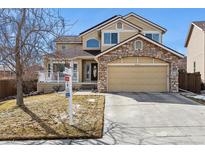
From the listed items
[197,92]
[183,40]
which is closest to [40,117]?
[197,92]

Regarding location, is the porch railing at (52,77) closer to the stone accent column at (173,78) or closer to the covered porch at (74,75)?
the covered porch at (74,75)

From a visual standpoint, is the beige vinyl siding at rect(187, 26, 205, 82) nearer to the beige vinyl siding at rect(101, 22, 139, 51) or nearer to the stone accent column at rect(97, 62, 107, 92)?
the beige vinyl siding at rect(101, 22, 139, 51)

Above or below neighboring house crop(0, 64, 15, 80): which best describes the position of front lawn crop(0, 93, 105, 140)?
below

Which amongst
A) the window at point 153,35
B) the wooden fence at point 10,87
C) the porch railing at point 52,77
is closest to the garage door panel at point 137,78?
the porch railing at point 52,77

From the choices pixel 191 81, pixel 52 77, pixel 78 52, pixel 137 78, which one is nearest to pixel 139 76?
pixel 137 78

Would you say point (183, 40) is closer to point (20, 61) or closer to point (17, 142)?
point (20, 61)

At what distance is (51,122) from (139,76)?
36.6 feet

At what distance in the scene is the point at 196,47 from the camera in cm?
2761

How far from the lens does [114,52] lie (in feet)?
66.8

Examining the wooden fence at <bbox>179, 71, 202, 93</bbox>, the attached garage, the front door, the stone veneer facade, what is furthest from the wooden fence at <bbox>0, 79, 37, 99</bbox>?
the wooden fence at <bbox>179, 71, 202, 93</bbox>

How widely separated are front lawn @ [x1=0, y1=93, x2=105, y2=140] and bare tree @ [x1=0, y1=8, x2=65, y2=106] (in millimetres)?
2495

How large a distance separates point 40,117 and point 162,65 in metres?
11.6

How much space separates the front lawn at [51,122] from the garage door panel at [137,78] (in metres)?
6.39

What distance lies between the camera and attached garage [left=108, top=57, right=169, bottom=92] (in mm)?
20406
